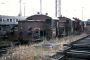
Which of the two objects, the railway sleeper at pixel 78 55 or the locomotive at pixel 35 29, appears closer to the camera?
the railway sleeper at pixel 78 55

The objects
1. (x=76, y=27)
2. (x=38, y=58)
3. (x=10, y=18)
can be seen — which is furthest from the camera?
(x=76, y=27)

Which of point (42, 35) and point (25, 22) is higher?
point (25, 22)

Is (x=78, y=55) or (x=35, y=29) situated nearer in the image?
(x=78, y=55)

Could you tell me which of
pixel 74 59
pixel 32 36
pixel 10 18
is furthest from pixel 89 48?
pixel 10 18

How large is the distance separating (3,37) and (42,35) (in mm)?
4018

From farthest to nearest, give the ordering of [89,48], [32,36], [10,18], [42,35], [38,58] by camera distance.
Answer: [10,18], [42,35], [32,36], [38,58], [89,48]

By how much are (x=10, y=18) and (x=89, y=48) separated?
1793cm

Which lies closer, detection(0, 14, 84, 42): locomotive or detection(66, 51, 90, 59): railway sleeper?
detection(66, 51, 90, 59): railway sleeper

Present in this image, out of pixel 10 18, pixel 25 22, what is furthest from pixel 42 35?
pixel 10 18

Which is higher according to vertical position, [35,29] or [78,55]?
[35,29]

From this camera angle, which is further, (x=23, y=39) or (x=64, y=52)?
(x=23, y=39)

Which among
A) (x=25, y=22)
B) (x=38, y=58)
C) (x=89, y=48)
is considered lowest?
(x=38, y=58)

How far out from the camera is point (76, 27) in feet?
96.1

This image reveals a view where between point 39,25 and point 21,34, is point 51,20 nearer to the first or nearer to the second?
point 39,25
